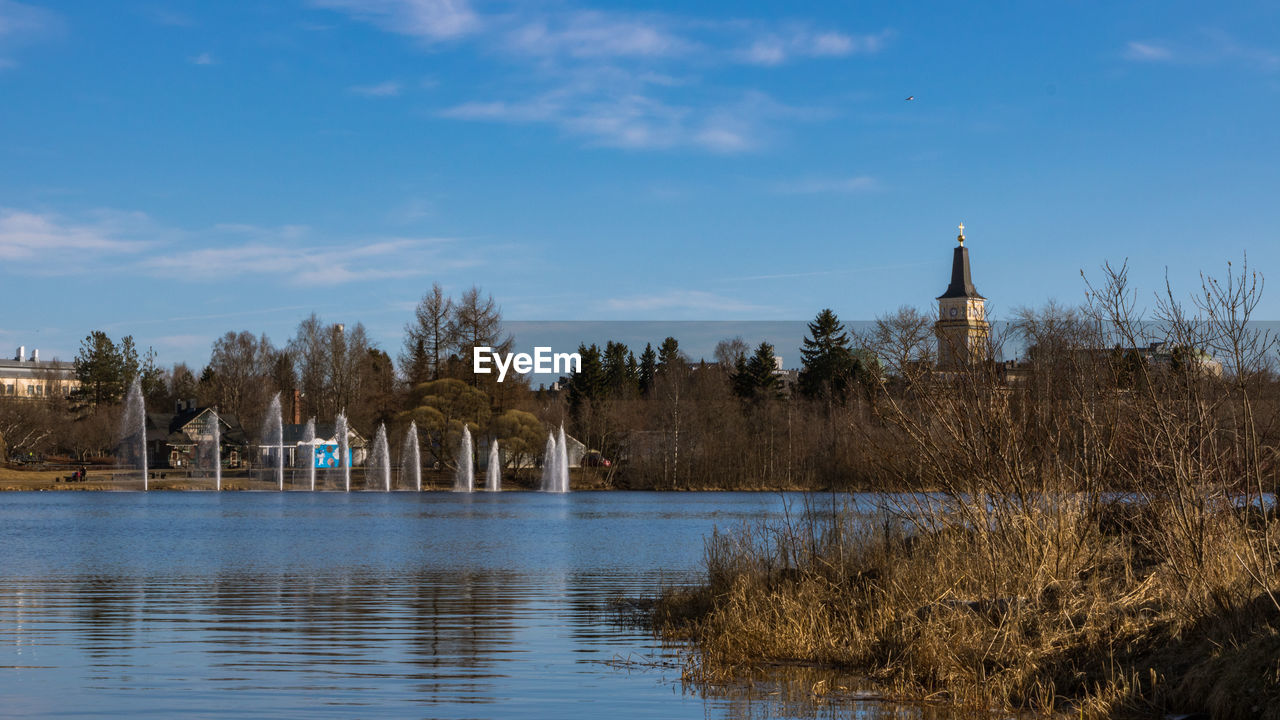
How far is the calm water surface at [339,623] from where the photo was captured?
11.6 metres

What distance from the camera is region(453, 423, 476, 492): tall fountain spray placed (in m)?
75.9

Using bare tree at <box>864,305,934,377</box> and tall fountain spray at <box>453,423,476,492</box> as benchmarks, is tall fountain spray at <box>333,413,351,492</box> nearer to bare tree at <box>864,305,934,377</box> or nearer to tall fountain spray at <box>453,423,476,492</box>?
tall fountain spray at <box>453,423,476,492</box>

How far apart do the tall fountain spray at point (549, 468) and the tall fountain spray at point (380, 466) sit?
32.0ft

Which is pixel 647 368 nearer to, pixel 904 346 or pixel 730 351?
pixel 730 351

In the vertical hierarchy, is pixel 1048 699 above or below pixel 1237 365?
below

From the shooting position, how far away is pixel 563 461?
80.9 meters

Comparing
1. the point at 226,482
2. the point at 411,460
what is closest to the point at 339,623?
the point at 411,460

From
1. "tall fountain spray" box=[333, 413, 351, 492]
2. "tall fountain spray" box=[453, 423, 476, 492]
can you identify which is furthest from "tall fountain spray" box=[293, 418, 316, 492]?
"tall fountain spray" box=[453, 423, 476, 492]

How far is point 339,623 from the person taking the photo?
17.3 m

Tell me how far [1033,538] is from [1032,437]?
2240mm

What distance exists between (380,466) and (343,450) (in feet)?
→ 22.9

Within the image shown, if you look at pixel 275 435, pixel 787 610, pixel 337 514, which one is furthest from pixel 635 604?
pixel 275 435

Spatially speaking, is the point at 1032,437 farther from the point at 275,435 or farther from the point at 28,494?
the point at 275,435

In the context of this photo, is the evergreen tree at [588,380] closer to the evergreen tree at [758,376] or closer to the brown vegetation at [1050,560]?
the evergreen tree at [758,376]
